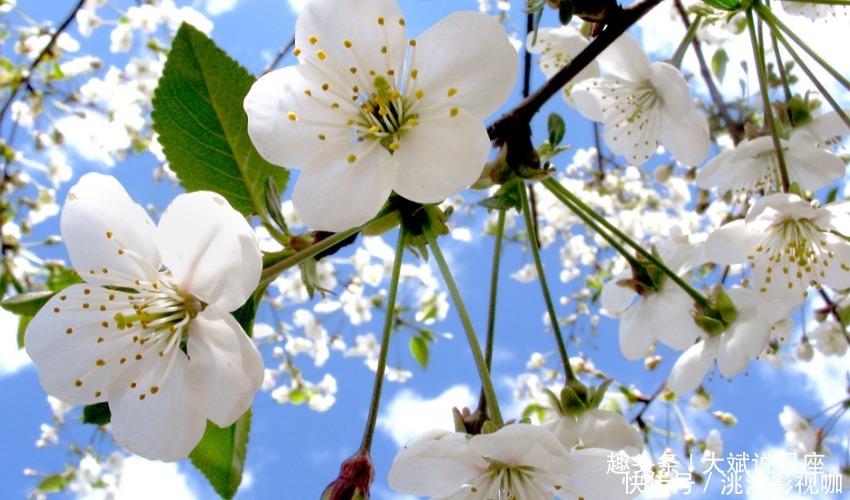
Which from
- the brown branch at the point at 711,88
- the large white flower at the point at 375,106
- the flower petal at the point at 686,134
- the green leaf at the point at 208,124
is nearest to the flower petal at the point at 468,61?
the large white flower at the point at 375,106

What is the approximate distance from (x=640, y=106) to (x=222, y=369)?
78 centimetres

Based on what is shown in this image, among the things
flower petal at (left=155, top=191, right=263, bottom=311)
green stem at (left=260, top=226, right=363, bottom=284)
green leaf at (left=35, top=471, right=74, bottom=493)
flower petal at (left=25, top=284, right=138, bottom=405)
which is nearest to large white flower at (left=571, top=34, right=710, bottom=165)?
green stem at (left=260, top=226, right=363, bottom=284)

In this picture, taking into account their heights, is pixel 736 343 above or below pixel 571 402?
above

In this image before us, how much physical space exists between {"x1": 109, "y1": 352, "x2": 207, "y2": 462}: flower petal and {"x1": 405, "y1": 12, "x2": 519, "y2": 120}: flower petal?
0.36m

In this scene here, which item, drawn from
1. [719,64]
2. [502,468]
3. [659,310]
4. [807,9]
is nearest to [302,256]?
[502,468]

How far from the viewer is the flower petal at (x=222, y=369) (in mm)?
544

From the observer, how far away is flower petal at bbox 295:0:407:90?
65cm

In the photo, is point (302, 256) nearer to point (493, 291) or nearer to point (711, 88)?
point (493, 291)

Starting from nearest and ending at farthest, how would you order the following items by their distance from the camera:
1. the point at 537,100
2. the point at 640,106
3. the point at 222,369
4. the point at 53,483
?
the point at 222,369, the point at 537,100, the point at 640,106, the point at 53,483

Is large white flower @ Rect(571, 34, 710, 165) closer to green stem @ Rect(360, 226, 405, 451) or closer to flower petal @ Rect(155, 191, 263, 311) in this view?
green stem @ Rect(360, 226, 405, 451)

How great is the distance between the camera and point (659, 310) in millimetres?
965

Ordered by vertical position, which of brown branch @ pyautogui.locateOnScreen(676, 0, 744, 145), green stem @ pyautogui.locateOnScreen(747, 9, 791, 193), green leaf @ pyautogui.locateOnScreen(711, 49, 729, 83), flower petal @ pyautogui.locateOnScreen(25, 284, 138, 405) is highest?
green leaf @ pyautogui.locateOnScreen(711, 49, 729, 83)

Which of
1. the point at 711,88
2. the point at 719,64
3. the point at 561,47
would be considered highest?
the point at 719,64

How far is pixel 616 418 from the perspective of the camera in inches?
30.2
